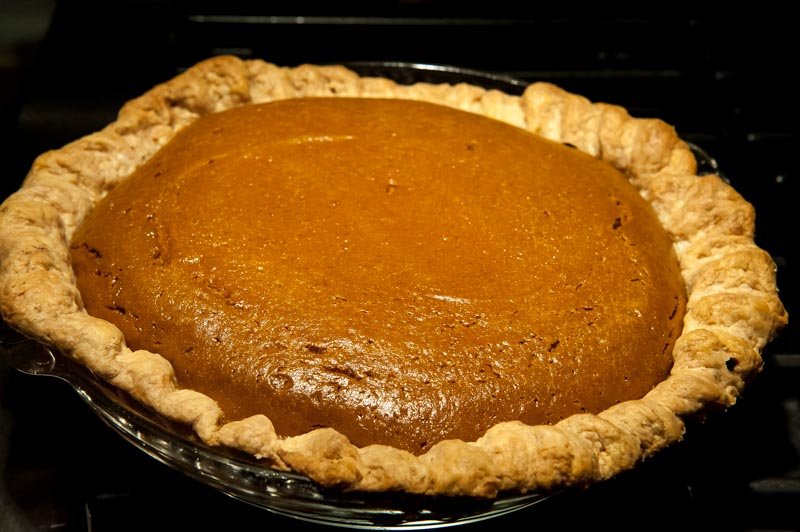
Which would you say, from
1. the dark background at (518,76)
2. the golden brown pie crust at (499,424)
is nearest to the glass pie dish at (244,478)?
the golden brown pie crust at (499,424)

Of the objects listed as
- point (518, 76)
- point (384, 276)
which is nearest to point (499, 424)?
point (384, 276)

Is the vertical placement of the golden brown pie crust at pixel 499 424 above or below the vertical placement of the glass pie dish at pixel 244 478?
above

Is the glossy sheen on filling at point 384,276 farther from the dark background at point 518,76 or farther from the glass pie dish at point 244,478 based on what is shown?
the dark background at point 518,76

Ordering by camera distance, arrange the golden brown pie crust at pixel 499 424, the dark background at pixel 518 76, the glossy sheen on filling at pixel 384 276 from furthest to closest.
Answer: the dark background at pixel 518 76
the glossy sheen on filling at pixel 384 276
the golden brown pie crust at pixel 499 424

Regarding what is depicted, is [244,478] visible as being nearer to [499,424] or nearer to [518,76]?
[499,424]

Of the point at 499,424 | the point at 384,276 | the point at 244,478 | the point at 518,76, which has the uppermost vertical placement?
the point at 518,76

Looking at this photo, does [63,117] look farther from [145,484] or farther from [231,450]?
[231,450]
